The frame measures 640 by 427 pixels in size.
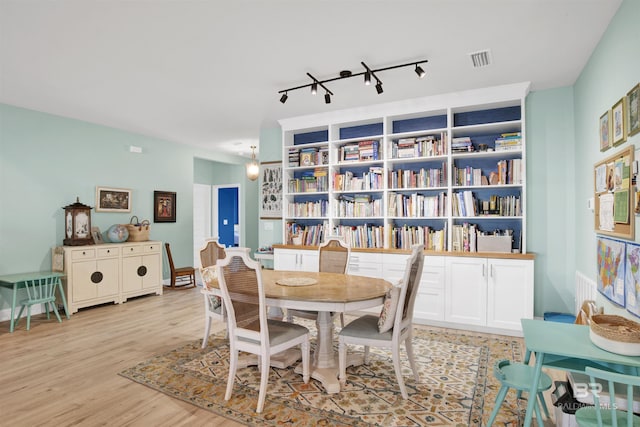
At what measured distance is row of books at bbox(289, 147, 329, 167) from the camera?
5.14 metres

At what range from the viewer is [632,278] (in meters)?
2.10

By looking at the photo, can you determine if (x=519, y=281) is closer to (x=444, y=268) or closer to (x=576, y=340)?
(x=444, y=268)

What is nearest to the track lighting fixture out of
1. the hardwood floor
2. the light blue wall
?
the hardwood floor

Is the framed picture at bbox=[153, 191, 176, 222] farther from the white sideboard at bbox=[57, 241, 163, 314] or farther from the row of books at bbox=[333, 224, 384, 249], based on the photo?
the row of books at bbox=[333, 224, 384, 249]

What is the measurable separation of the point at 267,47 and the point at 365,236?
2626mm

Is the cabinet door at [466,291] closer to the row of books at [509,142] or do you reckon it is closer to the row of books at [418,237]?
the row of books at [418,237]

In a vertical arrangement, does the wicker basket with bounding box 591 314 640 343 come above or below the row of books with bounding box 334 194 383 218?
below

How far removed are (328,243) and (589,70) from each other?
2938 mm

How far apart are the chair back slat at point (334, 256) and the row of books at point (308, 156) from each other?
152 centimetres

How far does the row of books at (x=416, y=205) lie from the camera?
14.2 ft

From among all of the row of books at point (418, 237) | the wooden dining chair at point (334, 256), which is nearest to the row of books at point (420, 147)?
the row of books at point (418, 237)

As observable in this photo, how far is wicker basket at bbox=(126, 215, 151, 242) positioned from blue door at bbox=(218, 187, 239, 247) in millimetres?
2998

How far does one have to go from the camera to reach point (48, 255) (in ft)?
16.1

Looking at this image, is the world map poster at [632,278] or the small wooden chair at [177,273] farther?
the small wooden chair at [177,273]
